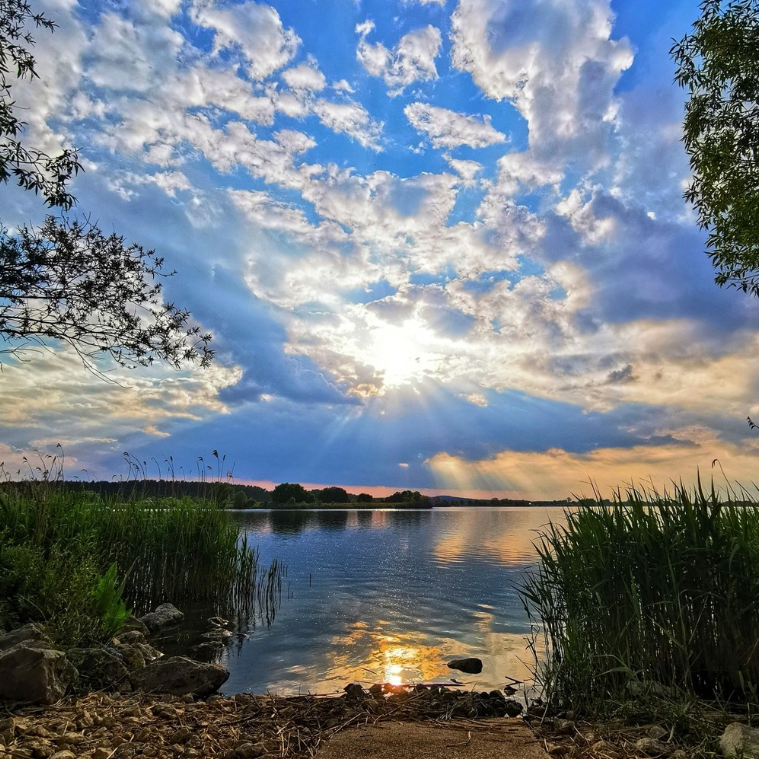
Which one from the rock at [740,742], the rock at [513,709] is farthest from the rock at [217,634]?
the rock at [740,742]

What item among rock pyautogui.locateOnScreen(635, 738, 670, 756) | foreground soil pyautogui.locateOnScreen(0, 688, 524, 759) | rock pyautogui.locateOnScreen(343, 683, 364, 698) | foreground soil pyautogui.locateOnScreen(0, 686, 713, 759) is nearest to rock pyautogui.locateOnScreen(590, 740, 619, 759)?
foreground soil pyautogui.locateOnScreen(0, 686, 713, 759)

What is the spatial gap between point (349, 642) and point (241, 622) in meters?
3.67

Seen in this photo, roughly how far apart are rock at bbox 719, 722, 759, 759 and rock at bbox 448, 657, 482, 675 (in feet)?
19.0

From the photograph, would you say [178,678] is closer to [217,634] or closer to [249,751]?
[249,751]

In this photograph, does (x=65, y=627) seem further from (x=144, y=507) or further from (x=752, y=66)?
(x=752, y=66)

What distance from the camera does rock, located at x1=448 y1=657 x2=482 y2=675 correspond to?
32.5 ft

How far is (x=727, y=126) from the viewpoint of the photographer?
12789mm

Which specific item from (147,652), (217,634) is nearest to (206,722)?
(147,652)

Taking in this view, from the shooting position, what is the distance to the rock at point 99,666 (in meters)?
7.31

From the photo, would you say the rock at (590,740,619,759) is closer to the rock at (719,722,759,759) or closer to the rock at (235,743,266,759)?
the rock at (719,722,759,759)

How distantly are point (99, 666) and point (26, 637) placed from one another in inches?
41.6

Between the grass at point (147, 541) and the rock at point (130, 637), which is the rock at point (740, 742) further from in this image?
the rock at point (130, 637)

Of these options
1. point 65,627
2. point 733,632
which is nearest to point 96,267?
point 65,627

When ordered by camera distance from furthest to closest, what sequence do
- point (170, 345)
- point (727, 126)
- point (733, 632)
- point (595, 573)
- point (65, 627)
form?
1. point (727, 126)
2. point (170, 345)
3. point (65, 627)
4. point (595, 573)
5. point (733, 632)
